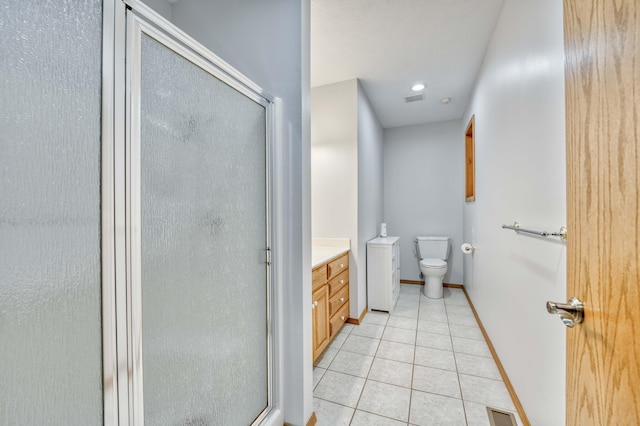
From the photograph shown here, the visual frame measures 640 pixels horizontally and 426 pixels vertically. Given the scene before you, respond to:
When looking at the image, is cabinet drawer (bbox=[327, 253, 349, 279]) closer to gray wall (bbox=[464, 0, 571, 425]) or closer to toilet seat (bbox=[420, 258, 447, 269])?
gray wall (bbox=[464, 0, 571, 425])

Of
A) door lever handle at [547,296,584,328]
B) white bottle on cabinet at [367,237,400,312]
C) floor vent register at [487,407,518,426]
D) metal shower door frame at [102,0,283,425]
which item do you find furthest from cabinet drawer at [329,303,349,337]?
door lever handle at [547,296,584,328]

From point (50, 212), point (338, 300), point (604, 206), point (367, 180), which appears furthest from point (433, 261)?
point (50, 212)

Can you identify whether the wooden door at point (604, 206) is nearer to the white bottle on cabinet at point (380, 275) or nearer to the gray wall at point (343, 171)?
the gray wall at point (343, 171)

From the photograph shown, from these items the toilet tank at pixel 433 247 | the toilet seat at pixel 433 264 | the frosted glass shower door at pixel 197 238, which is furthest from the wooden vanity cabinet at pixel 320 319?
the toilet tank at pixel 433 247

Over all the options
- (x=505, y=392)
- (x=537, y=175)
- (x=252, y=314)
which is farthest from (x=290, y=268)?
(x=505, y=392)

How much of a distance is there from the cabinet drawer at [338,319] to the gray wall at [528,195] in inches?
48.4

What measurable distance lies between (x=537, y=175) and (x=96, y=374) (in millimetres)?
1760

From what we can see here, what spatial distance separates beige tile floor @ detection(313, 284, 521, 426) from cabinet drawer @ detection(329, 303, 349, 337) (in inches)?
4.1

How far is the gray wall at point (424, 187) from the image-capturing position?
3.96m

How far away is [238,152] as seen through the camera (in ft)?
3.73

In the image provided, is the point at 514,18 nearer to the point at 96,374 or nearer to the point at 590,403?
the point at 590,403

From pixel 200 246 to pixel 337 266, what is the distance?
1.52 metres

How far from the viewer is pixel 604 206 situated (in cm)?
50

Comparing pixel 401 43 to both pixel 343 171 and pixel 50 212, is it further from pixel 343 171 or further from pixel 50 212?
pixel 50 212
